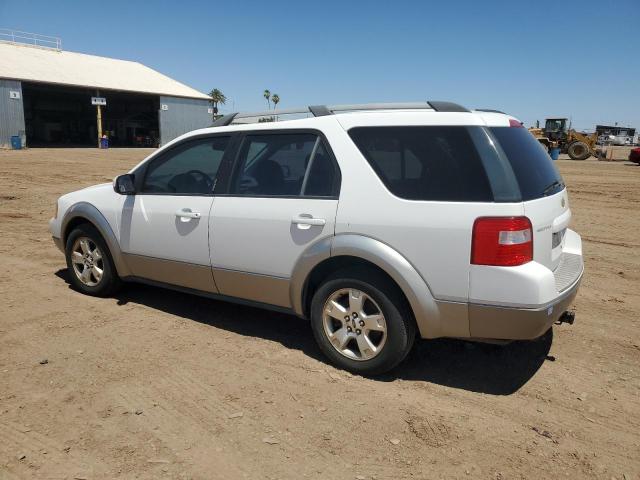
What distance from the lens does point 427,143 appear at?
3203 mm

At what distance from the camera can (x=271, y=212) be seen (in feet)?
12.1

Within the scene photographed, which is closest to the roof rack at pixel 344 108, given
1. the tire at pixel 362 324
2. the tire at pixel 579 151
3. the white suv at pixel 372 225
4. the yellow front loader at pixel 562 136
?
the white suv at pixel 372 225

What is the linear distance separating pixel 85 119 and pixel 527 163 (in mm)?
53775

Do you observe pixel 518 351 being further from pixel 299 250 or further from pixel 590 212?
pixel 590 212

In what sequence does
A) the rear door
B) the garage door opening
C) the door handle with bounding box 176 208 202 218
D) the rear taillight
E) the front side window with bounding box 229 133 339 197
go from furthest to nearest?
the garage door opening → the door handle with bounding box 176 208 202 218 → the front side window with bounding box 229 133 339 197 → the rear door → the rear taillight

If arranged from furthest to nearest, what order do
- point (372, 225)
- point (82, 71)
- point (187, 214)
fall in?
1. point (82, 71)
2. point (187, 214)
3. point (372, 225)

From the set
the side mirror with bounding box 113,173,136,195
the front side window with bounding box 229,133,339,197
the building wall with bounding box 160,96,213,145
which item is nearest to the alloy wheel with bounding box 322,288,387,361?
the front side window with bounding box 229,133,339,197

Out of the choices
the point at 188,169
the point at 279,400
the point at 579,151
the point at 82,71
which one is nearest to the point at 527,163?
the point at 279,400

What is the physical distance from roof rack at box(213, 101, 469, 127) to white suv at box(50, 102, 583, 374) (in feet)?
0.05

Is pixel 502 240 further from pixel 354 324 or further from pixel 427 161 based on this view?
pixel 354 324

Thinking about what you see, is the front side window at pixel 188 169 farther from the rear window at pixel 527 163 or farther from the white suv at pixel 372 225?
the rear window at pixel 527 163

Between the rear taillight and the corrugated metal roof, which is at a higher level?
the corrugated metal roof

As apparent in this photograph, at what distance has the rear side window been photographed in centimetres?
299

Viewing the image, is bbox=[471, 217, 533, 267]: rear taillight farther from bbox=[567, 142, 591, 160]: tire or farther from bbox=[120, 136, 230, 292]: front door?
bbox=[567, 142, 591, 160]: tire
